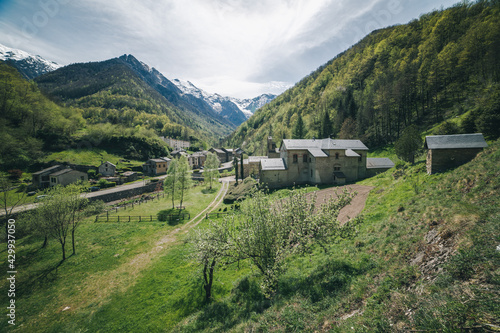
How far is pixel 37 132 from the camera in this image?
220 ft

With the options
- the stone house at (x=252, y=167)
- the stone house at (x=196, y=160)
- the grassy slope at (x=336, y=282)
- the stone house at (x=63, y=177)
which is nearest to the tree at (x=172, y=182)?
the grassy slope at (x=336, y=282)

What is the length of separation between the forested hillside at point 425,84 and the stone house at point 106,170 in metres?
73.9

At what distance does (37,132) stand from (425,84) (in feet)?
443

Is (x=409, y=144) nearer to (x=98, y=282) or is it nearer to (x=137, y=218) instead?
(x=98, y=282)

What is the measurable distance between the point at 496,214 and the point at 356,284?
7269mm

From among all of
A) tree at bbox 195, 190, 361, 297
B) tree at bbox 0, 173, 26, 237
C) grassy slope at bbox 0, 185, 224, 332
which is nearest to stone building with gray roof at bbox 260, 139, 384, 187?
grassy slope at bbox 0, 185, 224, 332

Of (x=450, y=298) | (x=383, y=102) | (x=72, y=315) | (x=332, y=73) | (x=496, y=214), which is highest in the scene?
(x=332, y=73)

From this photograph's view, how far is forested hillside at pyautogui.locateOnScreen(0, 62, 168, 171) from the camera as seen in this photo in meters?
54.9

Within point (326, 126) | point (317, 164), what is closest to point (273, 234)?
point (317, 164)

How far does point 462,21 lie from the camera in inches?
2203

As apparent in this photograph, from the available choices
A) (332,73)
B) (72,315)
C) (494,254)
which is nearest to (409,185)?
(494,254)

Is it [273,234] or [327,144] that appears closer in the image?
[273,234]

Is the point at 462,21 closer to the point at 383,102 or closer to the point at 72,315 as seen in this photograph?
the point at 383,102

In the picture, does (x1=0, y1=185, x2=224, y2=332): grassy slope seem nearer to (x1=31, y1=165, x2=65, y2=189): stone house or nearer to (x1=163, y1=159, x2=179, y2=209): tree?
(x1=163, y1=159, x2=179, y2=209): tree
